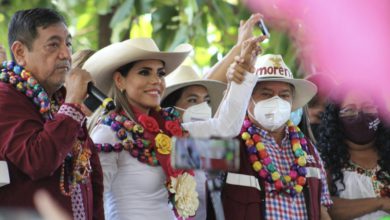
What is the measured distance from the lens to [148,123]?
3395 mm

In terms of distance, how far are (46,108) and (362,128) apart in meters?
2.23

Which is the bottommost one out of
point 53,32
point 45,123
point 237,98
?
point 45,123

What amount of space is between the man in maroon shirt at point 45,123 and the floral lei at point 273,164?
1.01 meters

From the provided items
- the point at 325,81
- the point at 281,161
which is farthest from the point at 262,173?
the point at 325,81

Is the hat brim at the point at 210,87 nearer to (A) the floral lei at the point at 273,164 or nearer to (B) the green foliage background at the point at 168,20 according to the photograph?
(A) the floral lei at the point at 273,164

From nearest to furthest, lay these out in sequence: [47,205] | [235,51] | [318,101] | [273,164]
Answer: [47,205], [273,164], [235,51], [318,101]

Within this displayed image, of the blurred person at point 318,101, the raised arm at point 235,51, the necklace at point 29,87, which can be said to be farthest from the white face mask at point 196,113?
the necklace at point 29,87

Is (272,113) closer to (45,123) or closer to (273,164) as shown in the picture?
(273,164)

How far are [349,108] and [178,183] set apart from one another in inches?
59.7

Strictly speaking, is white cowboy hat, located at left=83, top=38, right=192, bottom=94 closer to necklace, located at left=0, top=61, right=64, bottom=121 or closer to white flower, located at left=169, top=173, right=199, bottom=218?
white flower, located at left=169, top=173, right=199, bottom=218

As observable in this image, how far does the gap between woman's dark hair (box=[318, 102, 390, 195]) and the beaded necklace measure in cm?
117

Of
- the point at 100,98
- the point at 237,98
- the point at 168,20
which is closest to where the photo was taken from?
the point at 100,98

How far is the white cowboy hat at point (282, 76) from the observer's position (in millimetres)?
4016

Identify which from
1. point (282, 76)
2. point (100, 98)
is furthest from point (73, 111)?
point (282, 76)
